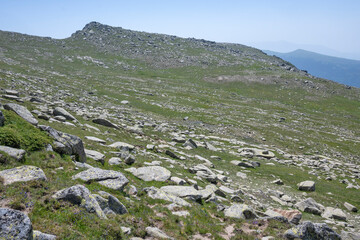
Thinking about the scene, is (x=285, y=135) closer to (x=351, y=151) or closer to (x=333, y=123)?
(x=351, y=151)

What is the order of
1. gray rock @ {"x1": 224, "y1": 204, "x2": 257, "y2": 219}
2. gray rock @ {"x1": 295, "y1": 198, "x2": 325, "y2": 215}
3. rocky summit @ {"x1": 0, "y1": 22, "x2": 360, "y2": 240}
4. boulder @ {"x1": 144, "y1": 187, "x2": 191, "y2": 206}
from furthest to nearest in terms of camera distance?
gray rock @ {"x1": 295, "y1": 198, "x2": 325, "y2": 215} → gray rock @ {"x1": 224, "y1": 204, "x2": 257, "y2": 219} → boulder @ {"x1": 144, "y1": 187, "x2": 191, "y2": 206} → rocky summit @ {"x1": 0, "y1": 22, "x2": 360, "y2": 240}

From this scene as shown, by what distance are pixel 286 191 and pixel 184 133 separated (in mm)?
21124

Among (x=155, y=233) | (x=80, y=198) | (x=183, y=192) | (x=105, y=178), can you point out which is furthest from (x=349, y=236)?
(x=80, y=198)

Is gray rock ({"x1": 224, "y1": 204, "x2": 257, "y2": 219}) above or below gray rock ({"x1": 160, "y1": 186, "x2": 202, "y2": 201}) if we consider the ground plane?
below

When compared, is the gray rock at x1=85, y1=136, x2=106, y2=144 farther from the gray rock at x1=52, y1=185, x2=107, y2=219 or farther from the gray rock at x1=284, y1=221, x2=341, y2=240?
the gray rock at x1=284, y1=221, x2=341, y2=240

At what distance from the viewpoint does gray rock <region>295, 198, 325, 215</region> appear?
21.4 m

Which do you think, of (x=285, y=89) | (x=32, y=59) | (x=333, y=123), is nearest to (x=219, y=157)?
(x=333, y=123)

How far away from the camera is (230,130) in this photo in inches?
1967

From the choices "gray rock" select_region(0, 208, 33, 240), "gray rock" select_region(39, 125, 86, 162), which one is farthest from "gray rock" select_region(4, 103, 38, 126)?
"gray rock" select_region(0, 208, 33, 240)

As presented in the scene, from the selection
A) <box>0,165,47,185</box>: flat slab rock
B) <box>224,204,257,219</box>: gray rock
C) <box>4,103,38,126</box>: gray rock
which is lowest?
<box>224,204,257,219</box>: gray rock

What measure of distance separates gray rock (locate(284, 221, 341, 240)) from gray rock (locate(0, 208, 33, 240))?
12.7 metres

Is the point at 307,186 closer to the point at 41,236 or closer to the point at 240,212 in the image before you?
the point at 240,212

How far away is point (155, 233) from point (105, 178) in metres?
5.38

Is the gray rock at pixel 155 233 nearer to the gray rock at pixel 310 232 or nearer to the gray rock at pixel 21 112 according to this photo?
the gray rock at pixel 310 232
